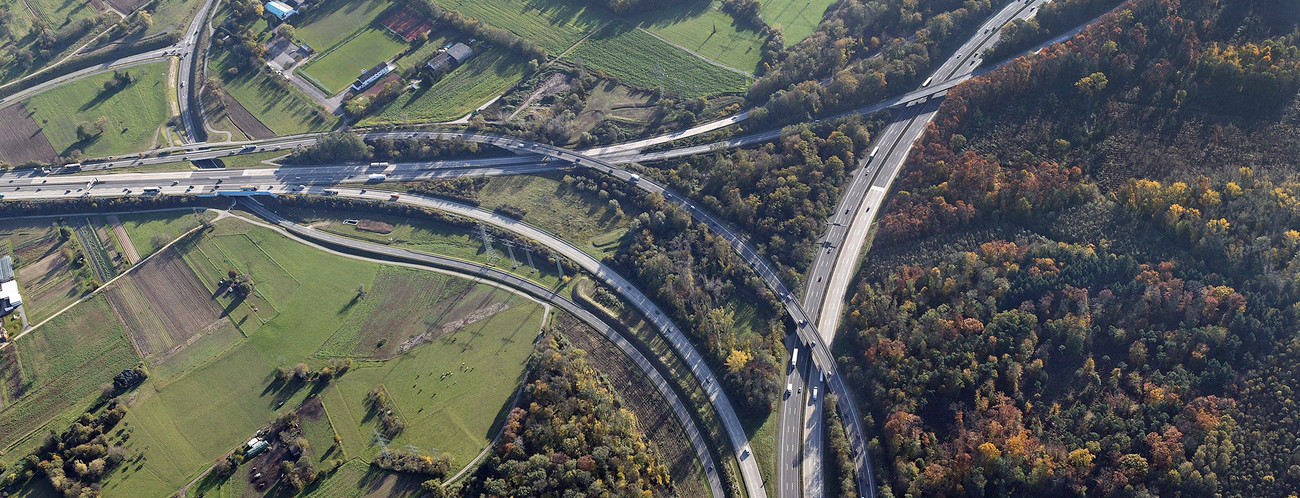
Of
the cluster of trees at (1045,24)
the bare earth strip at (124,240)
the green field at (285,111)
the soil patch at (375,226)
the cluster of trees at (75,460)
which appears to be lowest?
the cluster of trees at (75,460)

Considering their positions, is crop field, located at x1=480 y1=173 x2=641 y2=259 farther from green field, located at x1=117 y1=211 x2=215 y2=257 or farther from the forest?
green field, located at x1=117 y1=211 x2=215 y2=257

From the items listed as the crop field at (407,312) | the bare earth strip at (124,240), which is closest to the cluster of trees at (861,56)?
the crop field at (407,312)

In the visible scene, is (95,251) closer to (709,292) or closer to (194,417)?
(194,417)

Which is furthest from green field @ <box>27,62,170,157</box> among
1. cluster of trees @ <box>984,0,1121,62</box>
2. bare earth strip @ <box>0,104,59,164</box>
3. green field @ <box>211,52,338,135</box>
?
cluster of trees @ <box>984,0,1121,62</box>

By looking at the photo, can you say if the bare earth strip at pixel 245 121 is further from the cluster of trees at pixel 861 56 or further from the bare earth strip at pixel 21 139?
the cluster of trees at pixel 861 56

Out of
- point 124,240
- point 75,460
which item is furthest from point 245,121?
point 75,460
